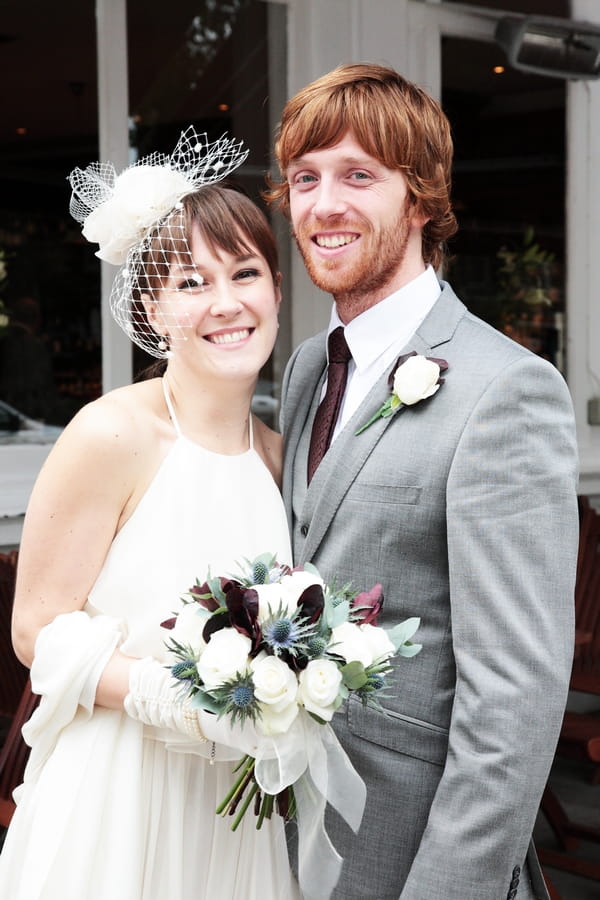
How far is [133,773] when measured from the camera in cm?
199

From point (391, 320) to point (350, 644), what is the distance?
73cm

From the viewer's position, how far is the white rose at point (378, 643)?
165 centimetres

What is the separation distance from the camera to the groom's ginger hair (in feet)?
6.74

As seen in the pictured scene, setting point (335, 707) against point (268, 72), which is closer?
point (335, 707)

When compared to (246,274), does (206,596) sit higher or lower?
lower

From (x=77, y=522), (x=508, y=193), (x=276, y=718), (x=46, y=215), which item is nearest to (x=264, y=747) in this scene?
(x=276, y=718)

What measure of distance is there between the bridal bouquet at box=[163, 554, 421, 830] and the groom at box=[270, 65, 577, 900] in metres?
0.17

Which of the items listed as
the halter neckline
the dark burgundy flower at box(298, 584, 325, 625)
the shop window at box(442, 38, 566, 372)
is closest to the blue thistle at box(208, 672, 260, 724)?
the dark burgundy flower at box(298, 584, 325, 625)

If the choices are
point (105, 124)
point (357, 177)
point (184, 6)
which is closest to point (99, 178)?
point (357, 177)

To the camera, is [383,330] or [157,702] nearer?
[157,702]

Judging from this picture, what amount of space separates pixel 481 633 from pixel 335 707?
28 centimetres

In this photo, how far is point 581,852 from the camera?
4.49m

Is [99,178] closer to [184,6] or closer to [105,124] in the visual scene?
[105,124]

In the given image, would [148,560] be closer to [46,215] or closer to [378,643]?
[378,643]
